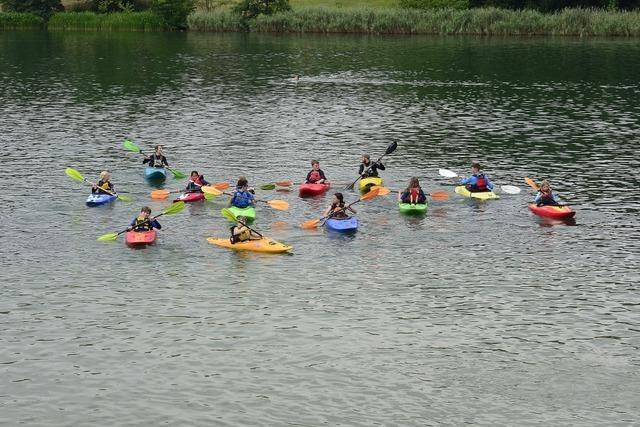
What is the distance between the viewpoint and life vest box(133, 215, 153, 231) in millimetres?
36812

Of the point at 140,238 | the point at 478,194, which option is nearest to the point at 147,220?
the point at 140,238

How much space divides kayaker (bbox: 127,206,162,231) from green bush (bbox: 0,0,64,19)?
308 feet

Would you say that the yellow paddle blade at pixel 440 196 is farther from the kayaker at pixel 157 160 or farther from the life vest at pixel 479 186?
the kayaker at pixel 157 160

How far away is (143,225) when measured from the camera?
3691cm

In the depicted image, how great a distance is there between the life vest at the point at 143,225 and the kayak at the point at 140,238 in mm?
152

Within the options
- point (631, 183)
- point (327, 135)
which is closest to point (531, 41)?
point (327, 135)

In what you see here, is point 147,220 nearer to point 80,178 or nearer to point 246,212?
point 246,212

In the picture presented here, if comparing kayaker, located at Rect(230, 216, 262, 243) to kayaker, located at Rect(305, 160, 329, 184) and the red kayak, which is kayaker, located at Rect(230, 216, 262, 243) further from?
kayaker, located at Rect(305, 160, 329, 184)

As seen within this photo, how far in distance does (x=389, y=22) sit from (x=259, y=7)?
635 inches

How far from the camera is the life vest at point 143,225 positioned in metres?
36.8

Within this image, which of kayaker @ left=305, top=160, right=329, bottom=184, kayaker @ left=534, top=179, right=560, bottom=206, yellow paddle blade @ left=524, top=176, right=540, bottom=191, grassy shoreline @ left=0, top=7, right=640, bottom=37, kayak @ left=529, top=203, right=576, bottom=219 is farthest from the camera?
grassy shoreline @ left=0, top=7, right=640, bottom=37

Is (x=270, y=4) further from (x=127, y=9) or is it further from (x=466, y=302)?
(x=466, y=302)

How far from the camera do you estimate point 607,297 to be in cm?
3181

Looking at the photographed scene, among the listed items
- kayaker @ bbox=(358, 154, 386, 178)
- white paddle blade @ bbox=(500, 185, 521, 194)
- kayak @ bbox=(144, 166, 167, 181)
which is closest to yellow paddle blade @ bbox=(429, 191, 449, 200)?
white paddle blade @ bbox=(500, 185, 521, 194)
